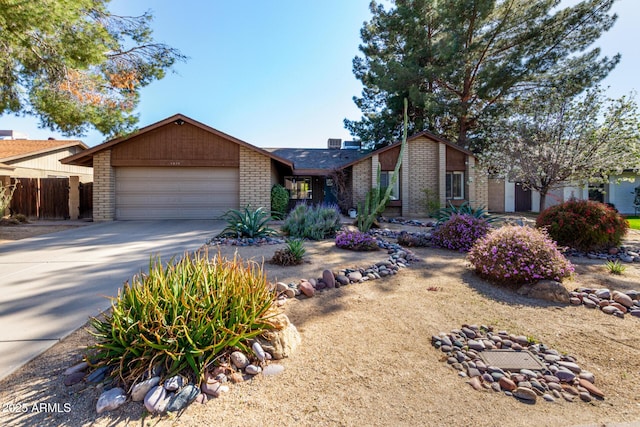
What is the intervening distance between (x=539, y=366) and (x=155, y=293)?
3.14 m

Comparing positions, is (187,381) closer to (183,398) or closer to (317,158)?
(183,398)

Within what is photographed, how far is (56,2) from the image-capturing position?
5648mm

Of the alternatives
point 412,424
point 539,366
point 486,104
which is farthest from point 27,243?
point 486,104

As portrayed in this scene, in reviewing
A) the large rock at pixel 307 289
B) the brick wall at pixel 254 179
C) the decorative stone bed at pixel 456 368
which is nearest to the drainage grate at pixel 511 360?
the decorative stone bed at pixel 456 368

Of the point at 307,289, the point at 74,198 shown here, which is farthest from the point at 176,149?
the point at 307,289

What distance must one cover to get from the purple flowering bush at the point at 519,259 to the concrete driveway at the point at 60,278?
16.0 ft

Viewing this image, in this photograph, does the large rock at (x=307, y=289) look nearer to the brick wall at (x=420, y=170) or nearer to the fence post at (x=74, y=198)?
the brick wall at (x=420, y=170)

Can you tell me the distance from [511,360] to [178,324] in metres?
2.72

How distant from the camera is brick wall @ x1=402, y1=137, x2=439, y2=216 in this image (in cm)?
1554

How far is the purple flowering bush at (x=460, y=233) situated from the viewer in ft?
22.6

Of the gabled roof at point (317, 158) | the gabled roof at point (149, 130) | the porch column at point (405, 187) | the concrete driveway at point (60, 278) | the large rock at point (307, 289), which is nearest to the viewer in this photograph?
the concrete driveway at point (60, 278)

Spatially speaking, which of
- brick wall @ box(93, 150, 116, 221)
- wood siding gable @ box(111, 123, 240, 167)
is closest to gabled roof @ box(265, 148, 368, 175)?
wood siding gable @ box(111, 123, 240, 167)

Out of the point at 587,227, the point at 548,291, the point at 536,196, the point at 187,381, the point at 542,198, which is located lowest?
the point at 187,381

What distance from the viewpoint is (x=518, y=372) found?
7.73ft
